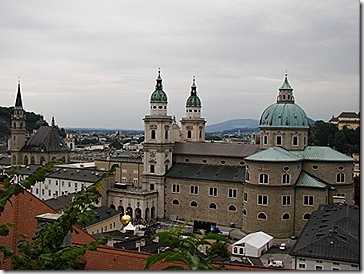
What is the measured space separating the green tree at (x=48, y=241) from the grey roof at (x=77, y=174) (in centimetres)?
2948

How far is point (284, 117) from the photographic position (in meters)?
31.9

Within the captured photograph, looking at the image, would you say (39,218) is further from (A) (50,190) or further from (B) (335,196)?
(A) (50,190)

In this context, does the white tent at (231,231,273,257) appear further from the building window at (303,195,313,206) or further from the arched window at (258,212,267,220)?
the building window at (303,195,313,206)

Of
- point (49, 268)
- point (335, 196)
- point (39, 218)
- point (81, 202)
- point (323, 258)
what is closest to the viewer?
point (49, 268)

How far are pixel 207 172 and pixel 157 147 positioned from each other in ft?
12.9

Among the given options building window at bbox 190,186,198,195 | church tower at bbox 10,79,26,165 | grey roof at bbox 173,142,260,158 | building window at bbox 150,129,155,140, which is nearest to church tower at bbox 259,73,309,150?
grey roof at bbox 173,142,260,158

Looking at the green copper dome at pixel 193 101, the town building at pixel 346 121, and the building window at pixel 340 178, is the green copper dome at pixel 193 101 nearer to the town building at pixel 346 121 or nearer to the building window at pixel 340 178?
the building window at pixel 340 178

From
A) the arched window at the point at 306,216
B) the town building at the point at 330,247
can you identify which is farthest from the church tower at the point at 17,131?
the town building at the point at 330,247

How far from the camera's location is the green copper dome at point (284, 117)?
104 feet

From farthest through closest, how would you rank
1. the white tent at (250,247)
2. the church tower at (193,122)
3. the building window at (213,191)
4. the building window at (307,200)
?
the church tower at (193,122), the building window at (213,191), the building window at (307,200), the white tent at (250,247)

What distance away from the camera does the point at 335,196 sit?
29.3 metres

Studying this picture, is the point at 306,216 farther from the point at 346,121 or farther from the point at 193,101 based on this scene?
the point at 346,121

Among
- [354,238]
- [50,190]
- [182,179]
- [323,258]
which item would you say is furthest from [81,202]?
[50,190]

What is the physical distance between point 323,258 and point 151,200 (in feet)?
62.1
